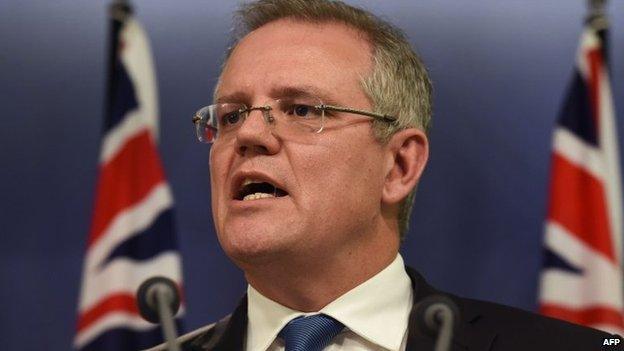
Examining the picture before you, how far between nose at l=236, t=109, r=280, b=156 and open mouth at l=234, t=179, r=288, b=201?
0.21 ft

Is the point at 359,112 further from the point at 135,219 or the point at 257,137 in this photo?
the point at 135,219

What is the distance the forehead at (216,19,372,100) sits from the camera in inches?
79.3

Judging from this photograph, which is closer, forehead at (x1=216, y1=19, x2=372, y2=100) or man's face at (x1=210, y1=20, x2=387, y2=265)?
man's face at (x1=210, y1=20, x2=387, y2=265)

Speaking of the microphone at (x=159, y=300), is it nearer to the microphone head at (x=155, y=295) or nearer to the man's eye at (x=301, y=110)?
the microphone head at (x=155, y=295)

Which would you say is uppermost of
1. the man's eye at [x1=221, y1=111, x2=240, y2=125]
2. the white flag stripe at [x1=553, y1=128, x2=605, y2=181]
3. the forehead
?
the forehead

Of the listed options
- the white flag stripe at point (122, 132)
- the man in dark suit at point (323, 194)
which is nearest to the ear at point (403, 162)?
the man in dark suit at point (323, 194)

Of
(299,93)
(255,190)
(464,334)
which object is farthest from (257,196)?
(464,334)

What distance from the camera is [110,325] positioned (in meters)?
2.95

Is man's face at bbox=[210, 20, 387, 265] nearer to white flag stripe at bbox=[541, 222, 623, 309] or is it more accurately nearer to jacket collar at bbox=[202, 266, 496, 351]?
jacket collar at bbox=[202, 266, 496, 351]

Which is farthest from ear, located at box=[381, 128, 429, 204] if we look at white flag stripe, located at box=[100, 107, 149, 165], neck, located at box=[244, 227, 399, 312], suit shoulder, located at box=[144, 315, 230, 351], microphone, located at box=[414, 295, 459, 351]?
white flag stripe, located at box=[100, 107, 149, 165]

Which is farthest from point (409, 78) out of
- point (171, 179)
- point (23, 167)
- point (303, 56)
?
point (23, 167)

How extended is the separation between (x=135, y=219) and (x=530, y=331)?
4.91 feet

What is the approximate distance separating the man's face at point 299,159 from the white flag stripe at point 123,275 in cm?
102

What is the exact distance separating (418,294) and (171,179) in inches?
55.9
